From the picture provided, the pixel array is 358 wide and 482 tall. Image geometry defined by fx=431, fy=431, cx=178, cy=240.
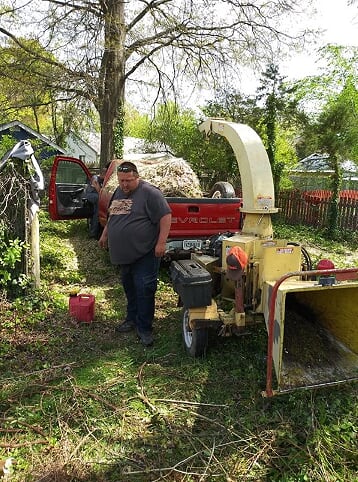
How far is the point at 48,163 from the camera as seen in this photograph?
44.4 feet

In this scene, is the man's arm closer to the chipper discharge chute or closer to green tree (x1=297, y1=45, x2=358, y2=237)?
the chipper discharge chute

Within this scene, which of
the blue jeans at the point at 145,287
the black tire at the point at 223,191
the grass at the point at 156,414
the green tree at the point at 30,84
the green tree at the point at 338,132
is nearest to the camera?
the grass at the point at 156,414

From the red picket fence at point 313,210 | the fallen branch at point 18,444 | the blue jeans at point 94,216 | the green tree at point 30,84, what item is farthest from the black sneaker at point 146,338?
the red picket fence at point 313,210

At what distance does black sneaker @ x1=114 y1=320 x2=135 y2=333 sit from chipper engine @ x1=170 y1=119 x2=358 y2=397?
Answer: 2.79 feet

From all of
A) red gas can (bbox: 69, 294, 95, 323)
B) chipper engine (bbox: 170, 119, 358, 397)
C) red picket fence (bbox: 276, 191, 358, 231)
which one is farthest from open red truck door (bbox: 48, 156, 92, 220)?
red picket fence (bbox: 276, 191, 358, 231)

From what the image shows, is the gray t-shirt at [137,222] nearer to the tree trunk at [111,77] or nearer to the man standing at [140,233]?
the man standing at [140,233]

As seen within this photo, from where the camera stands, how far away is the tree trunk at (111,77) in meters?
11.7

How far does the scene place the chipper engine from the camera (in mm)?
3158

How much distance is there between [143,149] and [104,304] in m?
27.5

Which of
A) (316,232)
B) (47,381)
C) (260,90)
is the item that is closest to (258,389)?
(47,381)

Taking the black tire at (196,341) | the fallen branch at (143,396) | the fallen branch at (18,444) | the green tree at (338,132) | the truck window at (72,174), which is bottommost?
the fallen branch at (18,444)

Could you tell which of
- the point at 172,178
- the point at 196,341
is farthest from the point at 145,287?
the point at 172,178

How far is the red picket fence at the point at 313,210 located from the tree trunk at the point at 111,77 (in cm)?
617

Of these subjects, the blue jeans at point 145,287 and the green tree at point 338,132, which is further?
the green tree at point 338,132
